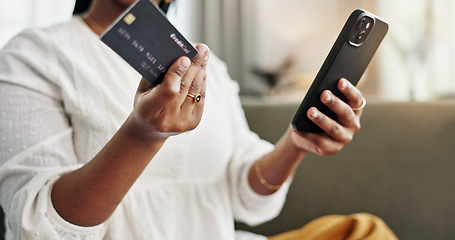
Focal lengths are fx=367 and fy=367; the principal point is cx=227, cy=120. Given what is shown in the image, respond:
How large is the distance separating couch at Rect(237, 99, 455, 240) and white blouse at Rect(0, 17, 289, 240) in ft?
0.92

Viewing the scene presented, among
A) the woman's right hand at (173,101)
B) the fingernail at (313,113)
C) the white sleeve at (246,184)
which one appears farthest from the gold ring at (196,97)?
the white sleeve at (246,184)

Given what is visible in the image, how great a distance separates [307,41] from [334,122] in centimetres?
193

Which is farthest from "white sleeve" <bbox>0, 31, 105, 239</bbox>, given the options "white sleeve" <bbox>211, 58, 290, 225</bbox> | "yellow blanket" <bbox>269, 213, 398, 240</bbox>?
"yellow blanket" <bbox>269, 213, 398, 240</bbox>

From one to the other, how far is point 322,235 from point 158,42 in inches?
21.4

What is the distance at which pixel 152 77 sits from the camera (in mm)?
382

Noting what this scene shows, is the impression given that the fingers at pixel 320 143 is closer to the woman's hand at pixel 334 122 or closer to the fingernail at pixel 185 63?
the woman's hand at pixel 334 122

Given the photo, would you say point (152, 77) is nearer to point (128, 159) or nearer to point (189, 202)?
point (128, 159)

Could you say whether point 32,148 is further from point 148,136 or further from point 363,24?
point 363,24

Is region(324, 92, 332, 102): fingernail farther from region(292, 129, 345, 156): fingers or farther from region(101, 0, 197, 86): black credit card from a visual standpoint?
region(101, 0, 197, 86): black credit card

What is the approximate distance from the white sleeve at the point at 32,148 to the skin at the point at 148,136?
2 centimetres

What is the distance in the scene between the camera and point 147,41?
1.22 ft

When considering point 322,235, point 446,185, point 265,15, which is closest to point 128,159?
point 322,235

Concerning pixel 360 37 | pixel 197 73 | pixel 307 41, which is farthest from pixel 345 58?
pixel 307 41

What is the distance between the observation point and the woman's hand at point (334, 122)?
0.53m
